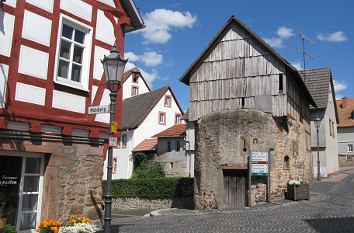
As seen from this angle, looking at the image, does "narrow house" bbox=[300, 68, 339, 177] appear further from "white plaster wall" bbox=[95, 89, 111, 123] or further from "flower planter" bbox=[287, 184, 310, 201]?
"white plaster wall" bbox=[95, 89, 111, 123]

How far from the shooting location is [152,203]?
31.6 meters

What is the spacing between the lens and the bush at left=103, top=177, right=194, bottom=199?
29812mm

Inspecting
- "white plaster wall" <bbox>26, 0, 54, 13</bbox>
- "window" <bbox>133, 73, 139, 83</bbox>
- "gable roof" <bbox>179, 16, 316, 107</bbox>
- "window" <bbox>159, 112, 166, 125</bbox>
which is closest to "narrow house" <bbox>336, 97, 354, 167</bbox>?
"window" <bbox>159, 112, 166, 125</bbox>

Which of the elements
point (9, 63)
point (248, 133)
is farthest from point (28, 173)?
point (248, 133)

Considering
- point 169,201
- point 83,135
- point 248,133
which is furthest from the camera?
point 169,201

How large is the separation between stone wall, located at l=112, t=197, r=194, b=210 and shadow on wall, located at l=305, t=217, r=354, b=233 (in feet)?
46.1

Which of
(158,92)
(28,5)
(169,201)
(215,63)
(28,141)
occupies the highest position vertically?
(158,92)

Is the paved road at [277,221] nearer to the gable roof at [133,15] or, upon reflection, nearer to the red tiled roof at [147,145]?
the gable roof at [133,15]

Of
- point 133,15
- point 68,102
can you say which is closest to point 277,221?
point 68,102

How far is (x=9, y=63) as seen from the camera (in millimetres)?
9719

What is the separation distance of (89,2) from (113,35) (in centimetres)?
119

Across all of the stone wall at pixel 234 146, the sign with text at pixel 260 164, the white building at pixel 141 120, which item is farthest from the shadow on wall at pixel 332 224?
the white building at pixel 141 120

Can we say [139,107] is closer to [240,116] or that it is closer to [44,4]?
[240,116]

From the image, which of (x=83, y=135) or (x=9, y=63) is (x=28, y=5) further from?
(x=83, y=135)
